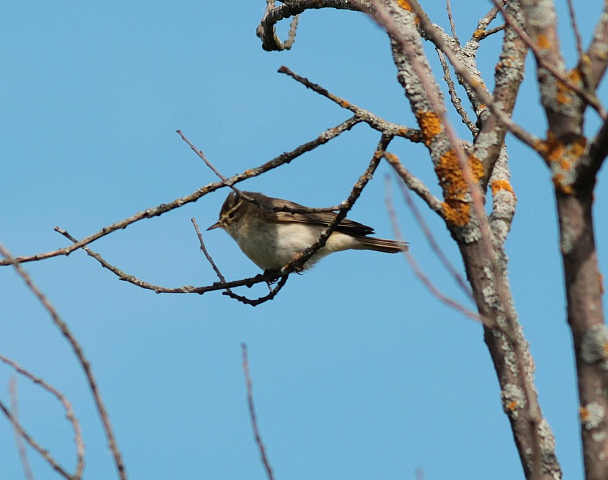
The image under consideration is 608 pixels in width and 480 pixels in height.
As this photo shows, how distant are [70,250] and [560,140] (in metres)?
3.29

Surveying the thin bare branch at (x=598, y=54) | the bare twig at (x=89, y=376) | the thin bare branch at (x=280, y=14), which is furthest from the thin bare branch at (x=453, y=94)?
the bare twig at (x=89, y=376)

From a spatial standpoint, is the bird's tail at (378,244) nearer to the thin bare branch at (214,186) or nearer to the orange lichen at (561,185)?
the thin bare branch at (214,186)

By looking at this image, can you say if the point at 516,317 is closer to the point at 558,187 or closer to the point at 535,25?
the point at 558,187

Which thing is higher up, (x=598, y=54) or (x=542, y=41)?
(x=542, y=41)

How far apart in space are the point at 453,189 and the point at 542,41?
1.07 metres

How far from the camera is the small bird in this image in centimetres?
825

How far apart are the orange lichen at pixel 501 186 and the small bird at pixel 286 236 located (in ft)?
10.8

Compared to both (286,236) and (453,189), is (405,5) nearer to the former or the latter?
(453,189)

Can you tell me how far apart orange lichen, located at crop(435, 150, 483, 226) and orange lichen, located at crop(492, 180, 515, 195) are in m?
0.66

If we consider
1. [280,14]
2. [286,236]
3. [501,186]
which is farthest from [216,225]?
[501,186]

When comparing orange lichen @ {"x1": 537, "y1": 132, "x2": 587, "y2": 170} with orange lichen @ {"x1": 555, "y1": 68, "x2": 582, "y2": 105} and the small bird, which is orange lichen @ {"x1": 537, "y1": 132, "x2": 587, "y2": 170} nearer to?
orange lichen @ {"x1": 555, "y1": 68, "x2": 582, "y2": 105}

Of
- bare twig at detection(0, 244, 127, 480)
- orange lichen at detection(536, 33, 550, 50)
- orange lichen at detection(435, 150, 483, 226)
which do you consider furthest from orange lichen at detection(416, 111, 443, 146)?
bare twig at detection(0, 244, 127, 480)

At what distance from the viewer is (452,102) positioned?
6.66 m

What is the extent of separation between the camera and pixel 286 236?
8320 mm
